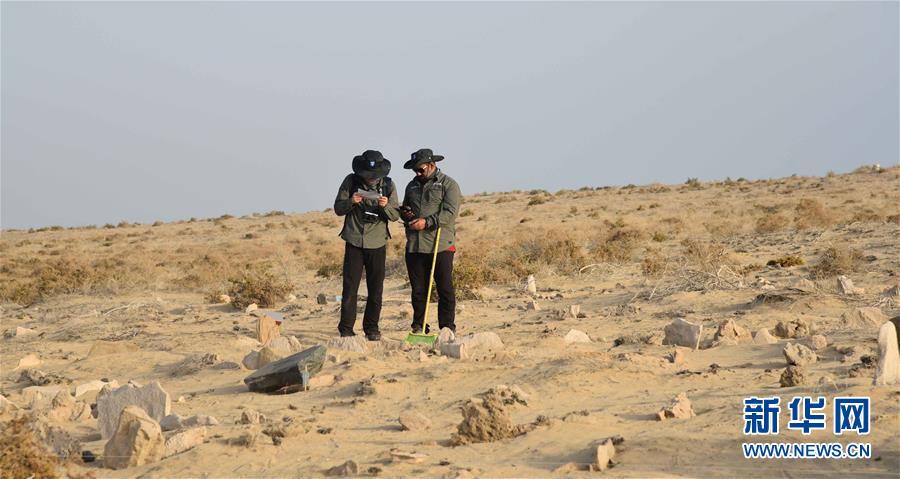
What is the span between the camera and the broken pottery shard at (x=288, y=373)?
768 cm

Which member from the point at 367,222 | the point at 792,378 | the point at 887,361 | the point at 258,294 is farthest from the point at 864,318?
the point at 258,294

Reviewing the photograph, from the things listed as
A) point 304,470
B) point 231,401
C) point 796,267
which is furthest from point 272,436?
point 796,267

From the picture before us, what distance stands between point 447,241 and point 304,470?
449 cm

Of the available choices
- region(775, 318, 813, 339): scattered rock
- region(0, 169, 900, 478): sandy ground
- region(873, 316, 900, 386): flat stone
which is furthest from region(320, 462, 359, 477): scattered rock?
region(775, 318, 813, 339): scattered rock

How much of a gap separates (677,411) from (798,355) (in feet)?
6.32

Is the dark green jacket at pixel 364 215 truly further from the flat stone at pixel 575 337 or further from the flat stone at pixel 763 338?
the flat stone at pixel 763 338

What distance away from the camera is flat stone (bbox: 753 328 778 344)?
8.62 m

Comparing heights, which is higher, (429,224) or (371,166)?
(371,166)

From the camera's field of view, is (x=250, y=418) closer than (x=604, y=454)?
No

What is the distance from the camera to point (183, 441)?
19.3ft

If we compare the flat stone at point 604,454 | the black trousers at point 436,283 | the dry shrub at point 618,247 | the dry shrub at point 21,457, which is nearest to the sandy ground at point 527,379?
the flat stone at point 604,454

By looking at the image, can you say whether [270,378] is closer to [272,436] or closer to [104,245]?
[272,436]

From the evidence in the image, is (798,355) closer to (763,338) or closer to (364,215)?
(763,338)

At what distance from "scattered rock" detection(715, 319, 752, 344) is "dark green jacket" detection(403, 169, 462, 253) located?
265cm
